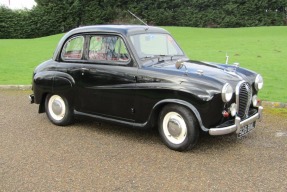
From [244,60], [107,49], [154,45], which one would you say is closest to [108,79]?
[107,49]

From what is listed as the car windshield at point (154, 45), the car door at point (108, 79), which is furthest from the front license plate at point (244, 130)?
the car windshield at point (154, 45)

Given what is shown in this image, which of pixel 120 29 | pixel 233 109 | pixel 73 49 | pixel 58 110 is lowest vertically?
pixel 58 110

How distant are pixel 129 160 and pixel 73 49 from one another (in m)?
2.46

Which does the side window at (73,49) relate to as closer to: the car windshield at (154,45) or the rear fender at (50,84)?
the rear fender at (50,84)

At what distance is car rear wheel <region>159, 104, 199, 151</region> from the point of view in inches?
203

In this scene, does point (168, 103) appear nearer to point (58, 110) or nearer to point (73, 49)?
point (73, 49)

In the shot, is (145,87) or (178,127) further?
(145,87)

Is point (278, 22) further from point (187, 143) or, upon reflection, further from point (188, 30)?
point (187, 143)

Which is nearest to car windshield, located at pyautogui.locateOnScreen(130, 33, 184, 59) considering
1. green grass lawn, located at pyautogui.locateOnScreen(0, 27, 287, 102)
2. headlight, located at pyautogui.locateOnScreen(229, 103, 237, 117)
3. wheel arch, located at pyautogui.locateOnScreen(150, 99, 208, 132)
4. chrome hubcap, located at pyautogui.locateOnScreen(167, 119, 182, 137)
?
wheel arch, located at pyautogui.locateOnScreen(150, 99, 208, 132)

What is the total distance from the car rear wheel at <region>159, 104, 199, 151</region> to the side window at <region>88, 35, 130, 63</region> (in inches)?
44.5

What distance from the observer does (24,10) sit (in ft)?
110

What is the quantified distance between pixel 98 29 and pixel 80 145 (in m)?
1.93

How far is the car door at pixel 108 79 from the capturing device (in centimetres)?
575

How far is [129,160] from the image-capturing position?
5070mm
